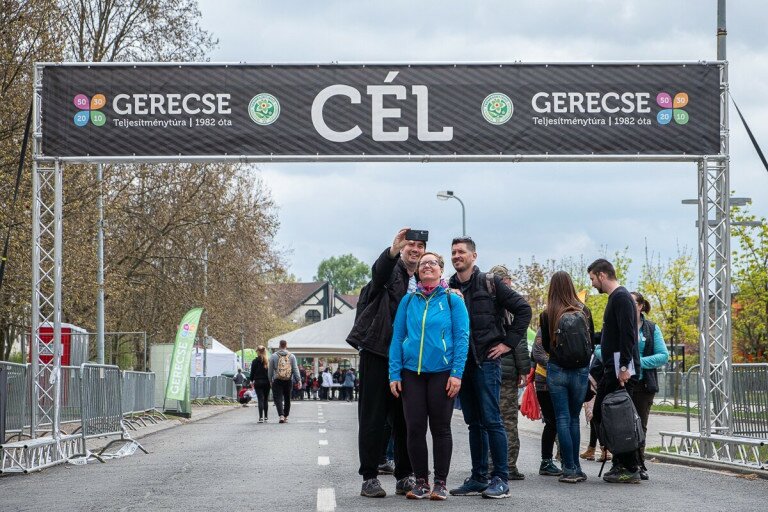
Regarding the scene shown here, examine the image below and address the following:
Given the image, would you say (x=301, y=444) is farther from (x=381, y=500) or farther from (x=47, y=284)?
(x=47, y=284)

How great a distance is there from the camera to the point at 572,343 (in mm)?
10242

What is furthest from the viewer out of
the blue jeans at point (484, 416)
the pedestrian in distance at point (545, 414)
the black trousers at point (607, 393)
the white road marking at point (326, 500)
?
the pedestrian in distance at point (545, 414)

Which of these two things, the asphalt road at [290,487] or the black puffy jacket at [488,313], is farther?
the black puffy jacket at [488,313]

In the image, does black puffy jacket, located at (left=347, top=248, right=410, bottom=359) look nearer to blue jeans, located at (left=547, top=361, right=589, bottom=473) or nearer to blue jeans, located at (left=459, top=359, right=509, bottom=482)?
blue jeans, located at (left=459, top=359, right=509, bottom=482)

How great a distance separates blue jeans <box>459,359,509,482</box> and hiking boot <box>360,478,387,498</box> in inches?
31.5

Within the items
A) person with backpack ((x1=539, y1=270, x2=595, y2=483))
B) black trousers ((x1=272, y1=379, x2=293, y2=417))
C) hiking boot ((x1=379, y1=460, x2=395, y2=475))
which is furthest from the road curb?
black trousers ((x1=272, y1=379, x2=293, y2=417))

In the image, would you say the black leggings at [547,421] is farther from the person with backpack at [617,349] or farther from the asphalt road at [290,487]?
the person with backpack at [617,349]

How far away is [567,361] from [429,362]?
1.87 metres

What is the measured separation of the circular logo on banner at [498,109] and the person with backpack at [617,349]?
4326mm

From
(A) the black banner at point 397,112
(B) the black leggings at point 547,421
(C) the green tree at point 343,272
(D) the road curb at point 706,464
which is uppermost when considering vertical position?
(C) the green tree at point 343,272

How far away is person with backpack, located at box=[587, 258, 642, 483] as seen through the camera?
10398 millimetres

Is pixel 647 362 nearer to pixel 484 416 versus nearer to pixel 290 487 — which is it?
pixel 484 416

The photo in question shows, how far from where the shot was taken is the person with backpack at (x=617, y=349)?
1040cm

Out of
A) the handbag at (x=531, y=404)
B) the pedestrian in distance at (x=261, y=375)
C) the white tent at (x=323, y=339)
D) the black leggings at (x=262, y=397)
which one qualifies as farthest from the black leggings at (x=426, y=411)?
the white tent at (x=323, y=339)
